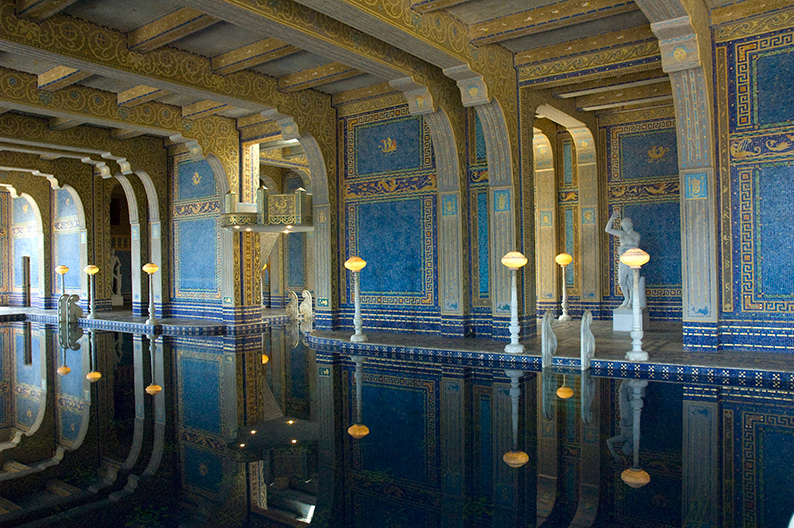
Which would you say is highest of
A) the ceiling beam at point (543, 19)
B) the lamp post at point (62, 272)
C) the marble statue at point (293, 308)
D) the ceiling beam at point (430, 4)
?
the ceiling beam at point (543, 19)

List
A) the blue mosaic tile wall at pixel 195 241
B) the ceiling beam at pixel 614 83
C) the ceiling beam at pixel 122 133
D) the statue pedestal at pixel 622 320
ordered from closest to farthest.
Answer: the ceiling beam at pixel 614 83
the statue pedestal at pixel 622 320
the ceiling beam at pixel 122 133
the blue mosaic tile wall at pixel 195 241

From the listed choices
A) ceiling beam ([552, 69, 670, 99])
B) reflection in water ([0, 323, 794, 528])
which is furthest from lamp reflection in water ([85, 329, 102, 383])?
ceiling beam ([552, 69, 670, 99])

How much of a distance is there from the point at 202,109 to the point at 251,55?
3503mm

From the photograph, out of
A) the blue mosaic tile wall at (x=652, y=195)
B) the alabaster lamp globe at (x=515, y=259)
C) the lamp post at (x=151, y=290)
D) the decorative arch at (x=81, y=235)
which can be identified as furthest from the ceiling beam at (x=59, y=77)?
the blue mosaic tile wall at (x=652, y=195)

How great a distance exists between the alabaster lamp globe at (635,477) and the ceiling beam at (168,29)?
6546 millimetres

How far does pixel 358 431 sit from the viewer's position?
4.99m

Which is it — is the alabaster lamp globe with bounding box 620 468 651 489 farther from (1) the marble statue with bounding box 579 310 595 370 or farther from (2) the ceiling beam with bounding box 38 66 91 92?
(2) the ceiling beam with bounding box 38 66 91 92

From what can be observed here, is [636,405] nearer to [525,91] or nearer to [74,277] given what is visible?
[525,91]

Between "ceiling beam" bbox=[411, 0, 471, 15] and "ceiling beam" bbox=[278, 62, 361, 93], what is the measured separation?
267 cm

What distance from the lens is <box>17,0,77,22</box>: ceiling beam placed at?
7027mm

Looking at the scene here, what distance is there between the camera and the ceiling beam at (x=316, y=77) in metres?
9.82

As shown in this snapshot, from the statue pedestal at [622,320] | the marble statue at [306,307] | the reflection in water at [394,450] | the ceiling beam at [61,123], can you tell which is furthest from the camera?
the marble statue at [306,307]

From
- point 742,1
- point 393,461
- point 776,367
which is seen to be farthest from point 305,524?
point 742,1

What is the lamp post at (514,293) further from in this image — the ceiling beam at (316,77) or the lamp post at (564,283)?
the lamp post at (564,283)
